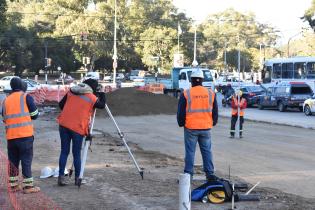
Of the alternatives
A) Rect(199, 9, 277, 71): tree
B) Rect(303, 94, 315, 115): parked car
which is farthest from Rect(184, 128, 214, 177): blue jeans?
Rect(199, 9, 277, 71): tree

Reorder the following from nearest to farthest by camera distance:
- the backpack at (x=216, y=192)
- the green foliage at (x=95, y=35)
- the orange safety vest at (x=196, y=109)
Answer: the backpack at (x=216, y=192) → the orange safety vest at (x=196, y=109) → the green foliage at (x=95, y=35)

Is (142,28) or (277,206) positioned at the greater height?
(142,28)

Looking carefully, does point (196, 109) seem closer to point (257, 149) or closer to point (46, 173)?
point (46, 173)

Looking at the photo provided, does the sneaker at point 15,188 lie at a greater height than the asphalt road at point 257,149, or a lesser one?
greater

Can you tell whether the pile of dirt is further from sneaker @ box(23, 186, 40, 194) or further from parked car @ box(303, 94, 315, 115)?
sneaker @ box(23, 186, 40, 194)

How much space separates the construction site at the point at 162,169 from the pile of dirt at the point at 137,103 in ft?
28.9

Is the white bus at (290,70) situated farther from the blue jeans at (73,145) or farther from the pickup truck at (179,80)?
the blue jeans at (73,145)

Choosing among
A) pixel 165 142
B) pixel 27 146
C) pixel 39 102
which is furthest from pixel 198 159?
pixel 39 102

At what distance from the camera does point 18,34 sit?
90812mm

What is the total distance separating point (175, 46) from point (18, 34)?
82.6ft

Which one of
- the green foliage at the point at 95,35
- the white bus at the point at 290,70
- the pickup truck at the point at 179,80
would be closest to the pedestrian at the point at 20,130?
the white bus at the point at 290,70

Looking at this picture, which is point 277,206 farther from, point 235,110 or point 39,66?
point 39,66

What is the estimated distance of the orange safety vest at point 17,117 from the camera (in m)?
8.92

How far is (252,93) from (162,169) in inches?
1233
